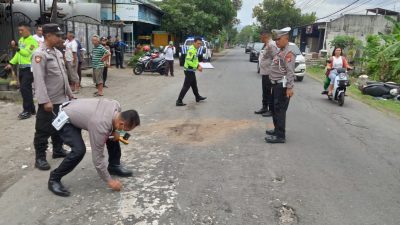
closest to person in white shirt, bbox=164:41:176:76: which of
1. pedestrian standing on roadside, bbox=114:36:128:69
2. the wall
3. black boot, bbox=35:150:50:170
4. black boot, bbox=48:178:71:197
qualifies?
pedestrian standing on roadside, bbox=114:36:128:69

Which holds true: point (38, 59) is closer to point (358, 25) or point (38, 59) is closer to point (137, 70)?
point (137, 70)

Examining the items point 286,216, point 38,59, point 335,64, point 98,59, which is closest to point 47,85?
point 38,59

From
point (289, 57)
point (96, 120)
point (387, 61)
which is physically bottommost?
point (96, 120)

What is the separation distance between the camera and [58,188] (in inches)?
170

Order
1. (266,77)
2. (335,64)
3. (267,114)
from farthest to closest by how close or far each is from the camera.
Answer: (335,64)
(266,77)
(267,114)

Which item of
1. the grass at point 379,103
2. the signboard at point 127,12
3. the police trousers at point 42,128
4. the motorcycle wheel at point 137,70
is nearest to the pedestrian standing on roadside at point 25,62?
the police trousers at point 42,128

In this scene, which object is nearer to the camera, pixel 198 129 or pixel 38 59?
pixel 38 59

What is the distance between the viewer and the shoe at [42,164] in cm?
509

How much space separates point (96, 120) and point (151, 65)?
49.7 feet

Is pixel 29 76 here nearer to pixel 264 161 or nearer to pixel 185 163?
pixel 185 163

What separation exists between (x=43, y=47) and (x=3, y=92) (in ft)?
18.7

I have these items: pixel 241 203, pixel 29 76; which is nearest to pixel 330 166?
pixel 241 203

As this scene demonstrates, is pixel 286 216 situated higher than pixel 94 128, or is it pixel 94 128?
pixel 94 128

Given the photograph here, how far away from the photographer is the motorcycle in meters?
18.6
